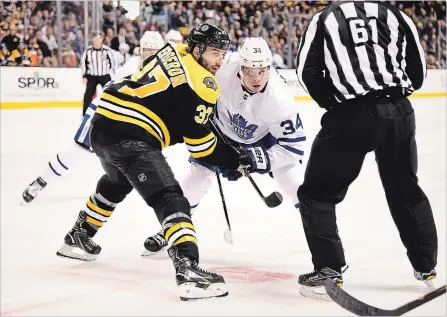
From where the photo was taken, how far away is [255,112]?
3.04 m

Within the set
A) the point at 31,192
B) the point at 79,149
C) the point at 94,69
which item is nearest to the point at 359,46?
the point at 79,149

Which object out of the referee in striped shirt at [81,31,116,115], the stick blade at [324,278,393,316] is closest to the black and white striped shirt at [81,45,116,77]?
the referee in striped shirt at [81,31,116,115]

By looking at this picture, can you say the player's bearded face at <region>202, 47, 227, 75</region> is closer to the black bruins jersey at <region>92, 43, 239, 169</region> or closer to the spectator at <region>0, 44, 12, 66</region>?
the black bruins jersey at <region>92, 43, 239, 169</region>

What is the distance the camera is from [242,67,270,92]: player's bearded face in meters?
2.83

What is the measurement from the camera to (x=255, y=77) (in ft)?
9.34

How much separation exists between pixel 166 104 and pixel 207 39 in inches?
10.1

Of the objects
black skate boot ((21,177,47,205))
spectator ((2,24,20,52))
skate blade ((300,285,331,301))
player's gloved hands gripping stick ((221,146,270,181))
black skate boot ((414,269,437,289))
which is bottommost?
black skate boot ((21,177,47,205))

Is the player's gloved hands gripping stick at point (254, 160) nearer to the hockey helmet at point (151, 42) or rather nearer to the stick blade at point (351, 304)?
the stick blade at point (351, 304)

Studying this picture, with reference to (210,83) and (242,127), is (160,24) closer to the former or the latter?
(242,127)

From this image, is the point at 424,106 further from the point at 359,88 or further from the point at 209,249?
the point at 359,88

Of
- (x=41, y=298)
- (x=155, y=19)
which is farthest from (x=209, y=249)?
(x=155, y=19)

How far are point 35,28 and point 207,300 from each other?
8.57m

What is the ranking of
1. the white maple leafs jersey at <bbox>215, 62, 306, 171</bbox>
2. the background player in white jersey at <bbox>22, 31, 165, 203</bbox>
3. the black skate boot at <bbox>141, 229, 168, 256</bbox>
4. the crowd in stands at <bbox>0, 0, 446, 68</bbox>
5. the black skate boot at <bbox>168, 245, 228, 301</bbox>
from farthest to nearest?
the crowd in stands at <bbox>0, 0, 446, 68</bbox> → the background player in white jersey at <bbox>22, 31, 165, 203</bbox> → the black skate boot at <bbox>141, 229, 168, 256</bbox> → the white maple leafs jersey at <bbox>215, 62, 306, 171</bbox> → the black skate boot at <bbox>168, 245, 228, 301</bbox>

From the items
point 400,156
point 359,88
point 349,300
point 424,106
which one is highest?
point 359,88
